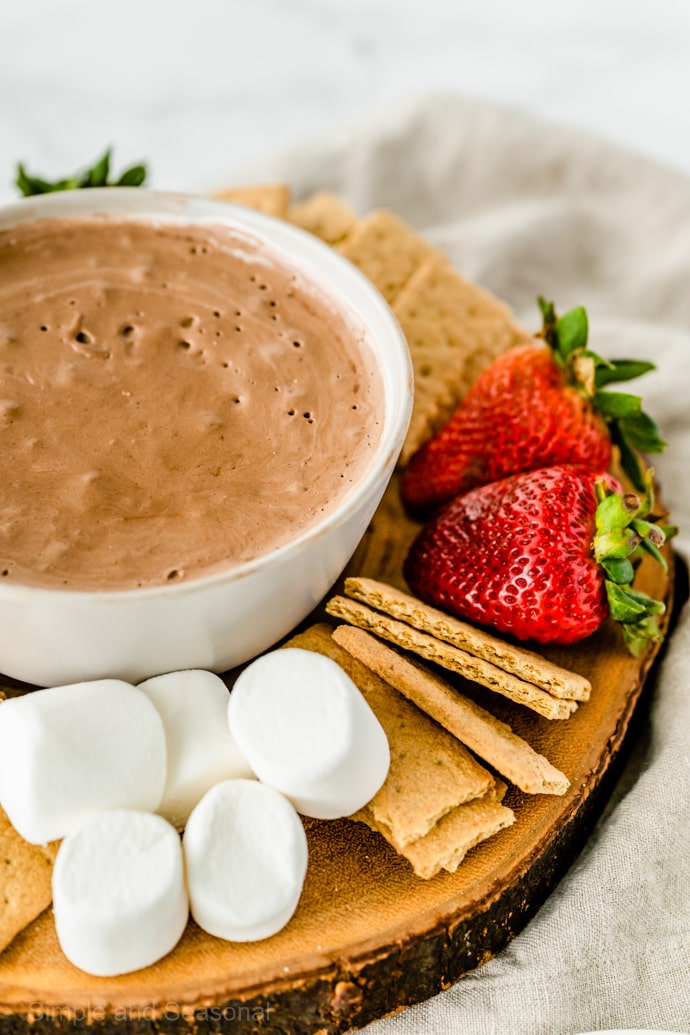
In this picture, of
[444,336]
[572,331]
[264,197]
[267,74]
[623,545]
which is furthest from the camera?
[267,74]

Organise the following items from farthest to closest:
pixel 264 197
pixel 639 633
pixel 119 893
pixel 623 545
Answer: pixel 264 197, pixel 639 633, pixel 623 545, pixel 119 893

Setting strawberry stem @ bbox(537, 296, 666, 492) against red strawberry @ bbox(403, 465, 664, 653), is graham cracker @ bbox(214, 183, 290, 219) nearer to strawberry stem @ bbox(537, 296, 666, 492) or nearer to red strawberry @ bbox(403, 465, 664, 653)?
strawberry stem @ bbox(537, 296, 666, 492)

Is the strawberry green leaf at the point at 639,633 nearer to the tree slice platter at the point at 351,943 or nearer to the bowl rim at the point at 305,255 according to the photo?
the tree slice platter at the point at 351,943

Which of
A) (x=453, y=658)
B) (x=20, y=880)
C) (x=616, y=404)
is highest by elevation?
(x=616, y=404)

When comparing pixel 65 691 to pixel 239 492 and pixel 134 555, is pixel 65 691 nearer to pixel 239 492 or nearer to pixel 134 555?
pixel 134 555

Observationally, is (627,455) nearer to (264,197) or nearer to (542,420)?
(542,420)

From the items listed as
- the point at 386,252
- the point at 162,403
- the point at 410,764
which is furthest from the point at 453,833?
the point at 386,252
